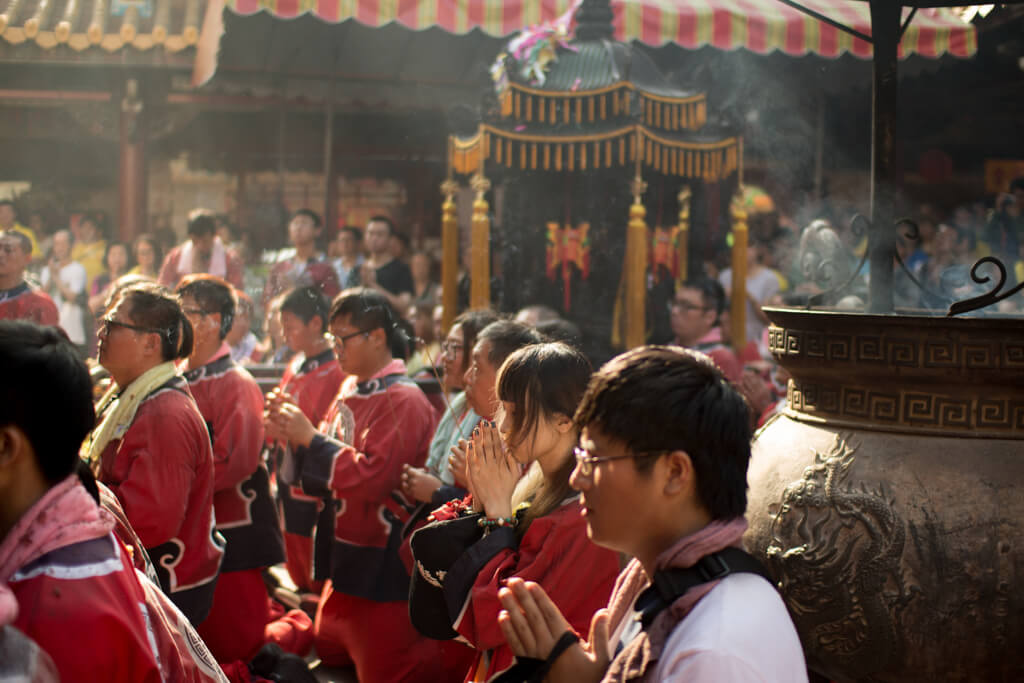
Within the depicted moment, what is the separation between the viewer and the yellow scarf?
A: 302cm

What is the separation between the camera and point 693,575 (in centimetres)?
136

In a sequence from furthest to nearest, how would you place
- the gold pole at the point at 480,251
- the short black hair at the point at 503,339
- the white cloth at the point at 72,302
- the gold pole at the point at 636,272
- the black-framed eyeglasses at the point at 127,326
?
the white cloth at the point at 72,302 < the gold pole at the point at 480,251 < the gold pole at the point at 636,272 < the black-framed eyeglasses at the point at 127,326 < the short black hair at the point at 503,339

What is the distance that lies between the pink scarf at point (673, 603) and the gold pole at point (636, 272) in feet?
15.3

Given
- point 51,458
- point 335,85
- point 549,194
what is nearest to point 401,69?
point 335,85

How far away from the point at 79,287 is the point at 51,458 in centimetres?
780

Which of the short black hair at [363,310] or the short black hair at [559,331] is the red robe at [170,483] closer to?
the short black hair at [363,310]

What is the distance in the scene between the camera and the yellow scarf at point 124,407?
3.02 meters

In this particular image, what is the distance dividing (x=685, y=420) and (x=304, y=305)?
3688 mm

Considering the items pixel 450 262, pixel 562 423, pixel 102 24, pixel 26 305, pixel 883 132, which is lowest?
pixel 562 423

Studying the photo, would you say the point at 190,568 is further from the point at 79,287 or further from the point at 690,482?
the point at 79,287

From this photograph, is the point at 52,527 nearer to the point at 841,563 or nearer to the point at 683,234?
the point at 841,563

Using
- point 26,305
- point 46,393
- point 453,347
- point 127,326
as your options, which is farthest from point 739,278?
point 46,393

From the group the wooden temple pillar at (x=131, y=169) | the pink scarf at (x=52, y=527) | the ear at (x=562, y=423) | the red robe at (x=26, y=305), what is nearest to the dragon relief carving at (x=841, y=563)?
the ear at (x=562, y=423)

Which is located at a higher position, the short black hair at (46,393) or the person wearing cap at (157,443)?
the short black hair at (46,393)
